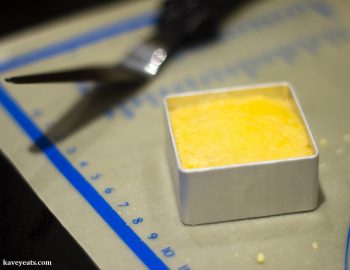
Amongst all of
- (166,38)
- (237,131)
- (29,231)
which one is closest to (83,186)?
(29,231)

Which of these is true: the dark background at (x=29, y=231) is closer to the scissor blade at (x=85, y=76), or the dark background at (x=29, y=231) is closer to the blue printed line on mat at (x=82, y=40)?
the scissor blade at (x=85, y=76)

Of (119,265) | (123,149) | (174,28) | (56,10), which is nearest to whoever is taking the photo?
(119,265)

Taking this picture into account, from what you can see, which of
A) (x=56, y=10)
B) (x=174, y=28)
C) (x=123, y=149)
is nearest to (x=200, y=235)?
(x=123, y=149)

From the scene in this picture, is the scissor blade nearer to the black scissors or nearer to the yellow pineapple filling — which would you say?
the black scissors

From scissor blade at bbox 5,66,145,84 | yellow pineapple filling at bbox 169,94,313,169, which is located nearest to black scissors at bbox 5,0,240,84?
scissor blade at bbox 5,66,145,84

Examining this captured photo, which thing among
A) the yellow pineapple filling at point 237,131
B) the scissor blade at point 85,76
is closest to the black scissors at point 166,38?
the scissor blade at point 85,76

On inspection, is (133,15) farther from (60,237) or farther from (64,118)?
(60,237)
